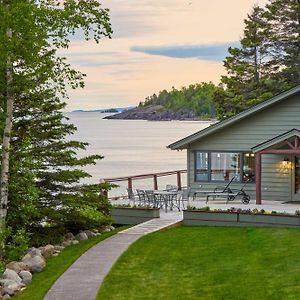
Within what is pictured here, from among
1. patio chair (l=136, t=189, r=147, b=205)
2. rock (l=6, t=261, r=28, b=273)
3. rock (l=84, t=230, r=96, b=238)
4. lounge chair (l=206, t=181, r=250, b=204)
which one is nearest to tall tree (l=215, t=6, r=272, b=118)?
lounge chair (l=206, t=181, r=250, b=204)

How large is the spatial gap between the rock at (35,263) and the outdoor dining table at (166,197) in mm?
8031

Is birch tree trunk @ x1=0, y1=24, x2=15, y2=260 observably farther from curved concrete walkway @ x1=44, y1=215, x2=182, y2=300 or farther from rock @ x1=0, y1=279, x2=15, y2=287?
curved concrete walkway @ x1=44, y1=215, x2=182, y2=300

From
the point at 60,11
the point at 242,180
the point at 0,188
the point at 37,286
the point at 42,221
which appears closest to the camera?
the point at 37,286

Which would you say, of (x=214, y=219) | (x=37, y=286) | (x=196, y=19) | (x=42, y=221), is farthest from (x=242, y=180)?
(x=196, y=19)

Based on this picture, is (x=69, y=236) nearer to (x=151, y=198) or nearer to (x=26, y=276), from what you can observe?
(x=26, y=276)

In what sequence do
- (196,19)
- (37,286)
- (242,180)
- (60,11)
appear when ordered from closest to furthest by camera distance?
(37,286)
(60,11)
(242,180)
(196,19)

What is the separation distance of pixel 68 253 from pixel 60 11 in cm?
663

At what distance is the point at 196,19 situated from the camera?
199 ft

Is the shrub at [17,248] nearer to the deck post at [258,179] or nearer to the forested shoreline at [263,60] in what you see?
the deck post at [258,179]

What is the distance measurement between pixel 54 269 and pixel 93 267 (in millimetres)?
1139

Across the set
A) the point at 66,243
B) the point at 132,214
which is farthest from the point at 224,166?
the point at 66,243

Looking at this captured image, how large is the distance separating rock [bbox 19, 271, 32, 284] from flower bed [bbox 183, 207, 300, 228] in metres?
7.09

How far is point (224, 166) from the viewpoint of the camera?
2712cm

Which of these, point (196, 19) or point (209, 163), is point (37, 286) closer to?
point (209, 163)
